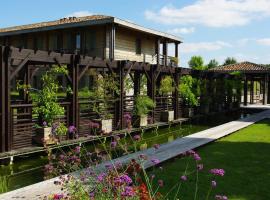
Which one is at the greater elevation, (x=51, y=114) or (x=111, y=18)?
(x=111, y=18)

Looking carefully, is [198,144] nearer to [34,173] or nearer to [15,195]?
[34,173]

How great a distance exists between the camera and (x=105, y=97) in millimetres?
15984

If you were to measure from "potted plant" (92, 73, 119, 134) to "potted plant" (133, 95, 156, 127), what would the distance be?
160 centimetres

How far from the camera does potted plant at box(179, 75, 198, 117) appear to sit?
22.9 meters

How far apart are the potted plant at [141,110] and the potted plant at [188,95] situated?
4.79m

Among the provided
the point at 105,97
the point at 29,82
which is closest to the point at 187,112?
the point at 105,97

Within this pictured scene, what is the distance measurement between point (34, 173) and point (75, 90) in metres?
4.51

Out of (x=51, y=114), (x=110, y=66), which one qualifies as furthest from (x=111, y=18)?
(x=51, y=114)

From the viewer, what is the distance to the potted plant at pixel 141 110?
A: 17.6 m

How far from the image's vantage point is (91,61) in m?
14.6

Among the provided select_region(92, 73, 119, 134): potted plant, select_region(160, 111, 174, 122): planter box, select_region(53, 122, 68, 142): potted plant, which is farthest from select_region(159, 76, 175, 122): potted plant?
select_region(53, 122, 68, 142): potted plant

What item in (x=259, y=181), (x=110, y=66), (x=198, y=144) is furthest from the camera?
(x=110, y=66)

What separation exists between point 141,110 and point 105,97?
244cm

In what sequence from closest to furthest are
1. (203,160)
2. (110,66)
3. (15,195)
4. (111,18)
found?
(15,195), (203,160), (110,66), (111,18)
